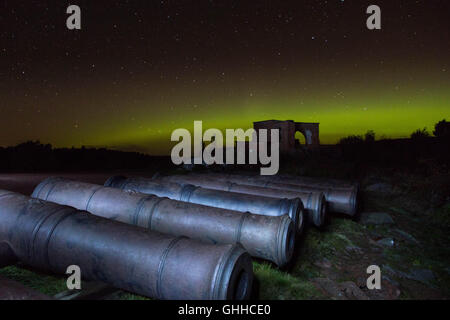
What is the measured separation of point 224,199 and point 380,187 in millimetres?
9037

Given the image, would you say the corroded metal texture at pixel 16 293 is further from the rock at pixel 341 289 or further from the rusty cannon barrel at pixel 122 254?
the rock at pixel 341 289

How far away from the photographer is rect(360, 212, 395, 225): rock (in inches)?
312

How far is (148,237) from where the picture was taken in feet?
9.67

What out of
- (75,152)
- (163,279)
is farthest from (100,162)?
(163,279)

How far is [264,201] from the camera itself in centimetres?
513

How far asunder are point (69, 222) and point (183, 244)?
58.4 inches

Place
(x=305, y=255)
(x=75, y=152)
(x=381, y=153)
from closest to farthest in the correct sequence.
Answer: (x=305, y=255) → (x=381, y=153) → (x=75, y=152)

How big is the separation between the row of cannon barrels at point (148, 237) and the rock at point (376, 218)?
3.77 metres

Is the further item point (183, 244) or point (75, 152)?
point (75, 152)

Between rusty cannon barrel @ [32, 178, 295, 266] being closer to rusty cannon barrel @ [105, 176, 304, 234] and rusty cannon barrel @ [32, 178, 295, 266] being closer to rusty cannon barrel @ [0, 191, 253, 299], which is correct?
rusty cannon barrel @ [105, 176, 304, 234]

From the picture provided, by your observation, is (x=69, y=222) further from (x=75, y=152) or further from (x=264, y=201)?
(x=75, y=152)

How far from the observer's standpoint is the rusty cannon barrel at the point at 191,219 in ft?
13.0

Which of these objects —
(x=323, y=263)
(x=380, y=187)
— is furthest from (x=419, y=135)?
(x=323, y=263)
